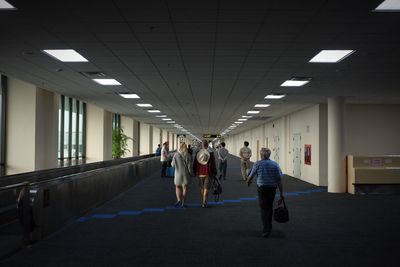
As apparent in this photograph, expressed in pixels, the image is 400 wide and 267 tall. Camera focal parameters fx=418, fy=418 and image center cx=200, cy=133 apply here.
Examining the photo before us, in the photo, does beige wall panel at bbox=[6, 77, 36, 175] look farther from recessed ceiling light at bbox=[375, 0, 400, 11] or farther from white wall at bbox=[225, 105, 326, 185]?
recessed ceiling light at bbox=[375, 0, 400, 11]

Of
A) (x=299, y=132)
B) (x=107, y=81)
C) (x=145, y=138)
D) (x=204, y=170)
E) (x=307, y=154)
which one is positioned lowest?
(x=204, y=170)

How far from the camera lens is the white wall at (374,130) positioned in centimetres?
1823

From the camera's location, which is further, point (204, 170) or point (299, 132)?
point (299, 132)

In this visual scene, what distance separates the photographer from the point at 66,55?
937cm

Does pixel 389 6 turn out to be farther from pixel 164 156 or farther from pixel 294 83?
pixel 164 156

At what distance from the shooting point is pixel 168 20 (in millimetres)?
6551

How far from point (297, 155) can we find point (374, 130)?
5.31m

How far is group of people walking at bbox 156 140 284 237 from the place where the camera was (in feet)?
25.4

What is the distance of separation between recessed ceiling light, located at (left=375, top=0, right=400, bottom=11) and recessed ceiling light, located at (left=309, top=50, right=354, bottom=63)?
271cm

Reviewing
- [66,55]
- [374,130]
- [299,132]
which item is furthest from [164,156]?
[66,55]

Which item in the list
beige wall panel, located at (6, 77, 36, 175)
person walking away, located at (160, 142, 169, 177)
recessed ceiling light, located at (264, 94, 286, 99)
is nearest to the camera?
beige wall panel, located at (6, 77, 36, 175)

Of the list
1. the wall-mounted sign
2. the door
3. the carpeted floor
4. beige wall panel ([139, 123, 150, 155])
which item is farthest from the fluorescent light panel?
beige wall panel ([139, 123, 150, 155])

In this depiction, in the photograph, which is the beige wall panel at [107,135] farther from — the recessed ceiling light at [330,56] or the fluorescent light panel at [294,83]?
the recessed ceiling light at [330,56]

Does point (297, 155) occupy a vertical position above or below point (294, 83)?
below
